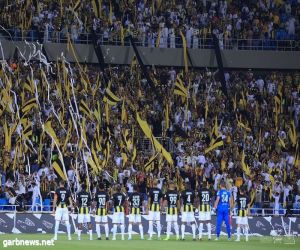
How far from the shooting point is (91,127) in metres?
42.7

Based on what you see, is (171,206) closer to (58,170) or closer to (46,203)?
(46,203)

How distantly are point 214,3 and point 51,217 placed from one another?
1662 cm

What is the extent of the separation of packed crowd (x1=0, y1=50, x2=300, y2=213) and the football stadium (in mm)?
59

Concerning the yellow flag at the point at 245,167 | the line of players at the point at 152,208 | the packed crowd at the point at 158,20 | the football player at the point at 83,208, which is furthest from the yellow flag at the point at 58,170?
the packed crowd at the point at 158,20

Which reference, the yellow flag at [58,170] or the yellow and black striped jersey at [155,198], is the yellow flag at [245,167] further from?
the yellow and black striped jersey at [155,198]

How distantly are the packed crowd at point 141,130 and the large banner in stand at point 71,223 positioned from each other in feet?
3.66

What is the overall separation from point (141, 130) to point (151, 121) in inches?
51.2

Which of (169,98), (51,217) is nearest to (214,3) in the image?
(169,98)

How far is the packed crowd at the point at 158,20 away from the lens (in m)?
46.3

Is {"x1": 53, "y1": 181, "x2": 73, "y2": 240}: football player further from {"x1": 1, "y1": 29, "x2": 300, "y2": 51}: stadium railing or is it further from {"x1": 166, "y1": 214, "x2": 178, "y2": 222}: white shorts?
{"x1": 1, "y1": 29, "x2": 300, "y2": 51}: stadium railing

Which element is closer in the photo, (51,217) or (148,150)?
(51,217)

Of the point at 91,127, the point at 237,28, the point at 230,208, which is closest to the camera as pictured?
the point at 230,208

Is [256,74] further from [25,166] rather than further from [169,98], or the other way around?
[25,166]

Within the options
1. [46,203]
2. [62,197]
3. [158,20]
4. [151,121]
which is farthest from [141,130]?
[62,197]
